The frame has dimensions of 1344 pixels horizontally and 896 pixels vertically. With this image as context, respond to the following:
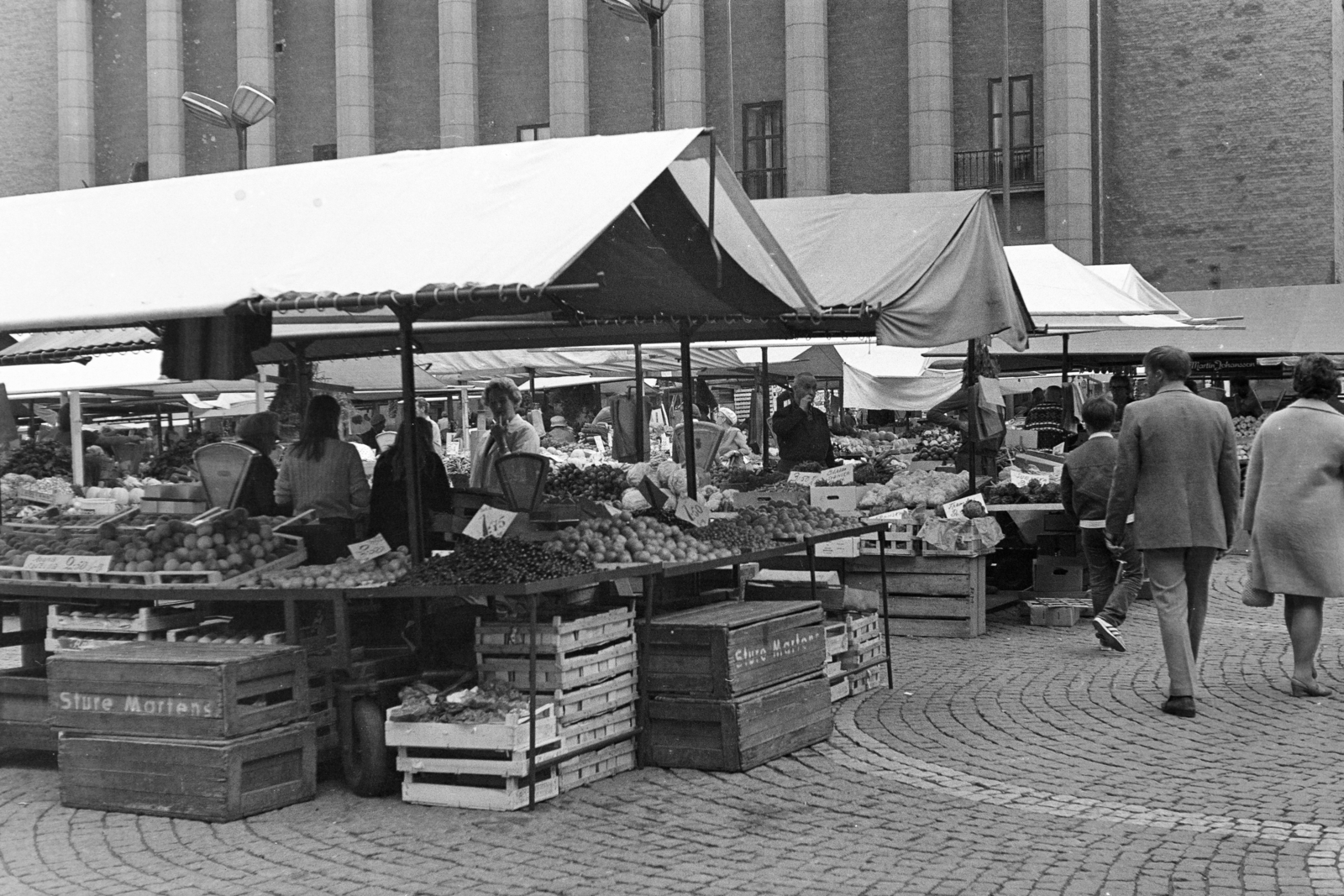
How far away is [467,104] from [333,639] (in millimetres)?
33508

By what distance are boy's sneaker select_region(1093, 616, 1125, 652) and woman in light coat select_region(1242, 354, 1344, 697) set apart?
1.70 metres

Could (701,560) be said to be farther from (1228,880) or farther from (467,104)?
(467,104)

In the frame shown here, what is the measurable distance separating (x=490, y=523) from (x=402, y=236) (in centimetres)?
156

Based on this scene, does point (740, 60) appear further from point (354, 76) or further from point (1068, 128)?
point (354, 76)

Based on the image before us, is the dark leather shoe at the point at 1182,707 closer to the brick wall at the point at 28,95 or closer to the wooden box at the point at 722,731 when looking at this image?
the wooden box at the point at 722,731

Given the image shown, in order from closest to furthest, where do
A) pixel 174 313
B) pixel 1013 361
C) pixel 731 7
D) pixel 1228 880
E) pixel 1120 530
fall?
1. pixel 1228 880
2. pixel 174 313
3. pixel 1120 530
4. pixel 1013 361
5. pixel 731 7

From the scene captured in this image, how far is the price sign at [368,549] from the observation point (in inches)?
306

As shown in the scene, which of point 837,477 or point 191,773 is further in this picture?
point 837,477

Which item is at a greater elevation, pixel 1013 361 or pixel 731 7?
pixel 731 7

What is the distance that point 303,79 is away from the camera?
4172 centimetres

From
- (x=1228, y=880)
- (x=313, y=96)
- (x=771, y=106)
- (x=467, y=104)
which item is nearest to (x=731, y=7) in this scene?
(x=771, y=106)

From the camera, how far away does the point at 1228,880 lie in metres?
5.73

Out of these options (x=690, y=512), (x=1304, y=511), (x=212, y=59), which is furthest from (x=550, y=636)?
(x=212, y=59)

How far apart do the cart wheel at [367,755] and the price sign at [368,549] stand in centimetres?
76
